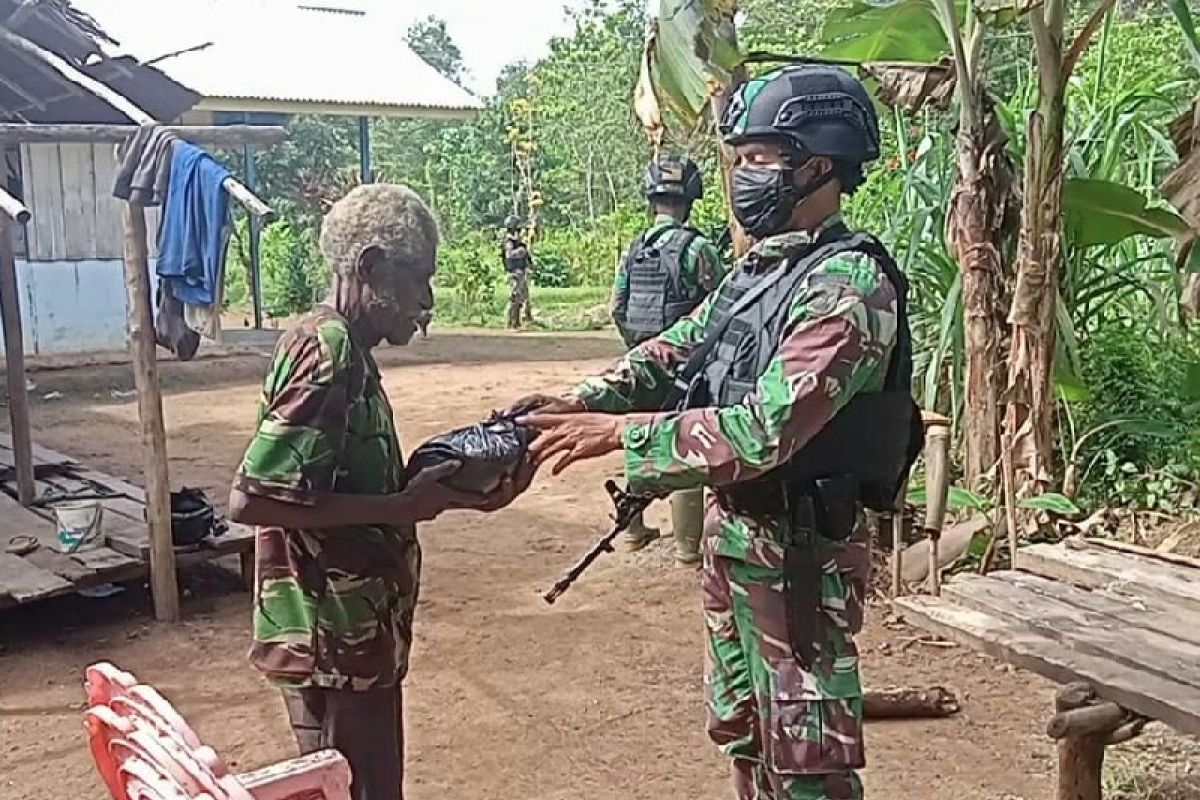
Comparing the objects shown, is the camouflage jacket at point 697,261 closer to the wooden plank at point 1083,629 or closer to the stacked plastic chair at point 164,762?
the wooden plank at point 1083,629

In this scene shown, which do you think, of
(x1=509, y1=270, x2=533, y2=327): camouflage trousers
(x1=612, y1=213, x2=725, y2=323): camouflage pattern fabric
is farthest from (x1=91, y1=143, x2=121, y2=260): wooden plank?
(x1=612, y1=213, x2=725, y2=323): camouflage pattern fabric

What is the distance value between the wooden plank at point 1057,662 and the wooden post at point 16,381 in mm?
4998

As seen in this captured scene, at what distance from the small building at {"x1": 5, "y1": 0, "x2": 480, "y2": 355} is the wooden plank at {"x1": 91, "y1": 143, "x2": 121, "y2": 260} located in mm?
11

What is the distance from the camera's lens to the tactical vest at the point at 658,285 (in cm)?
625

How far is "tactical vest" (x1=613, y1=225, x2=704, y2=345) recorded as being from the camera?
6.25m

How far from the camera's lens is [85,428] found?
1061 centimetres

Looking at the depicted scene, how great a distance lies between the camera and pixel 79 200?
13461 millimetres

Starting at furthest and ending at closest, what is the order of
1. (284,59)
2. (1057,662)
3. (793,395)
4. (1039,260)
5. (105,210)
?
1. (284,59)
2. (105,210)
3. (1039,260)
4. (1057,662)
5. (793,395)

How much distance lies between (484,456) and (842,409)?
669 millimetres

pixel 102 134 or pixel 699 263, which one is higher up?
pixel 102 134

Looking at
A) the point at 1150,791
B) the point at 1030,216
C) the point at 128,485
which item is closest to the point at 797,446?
the point at 1150,791

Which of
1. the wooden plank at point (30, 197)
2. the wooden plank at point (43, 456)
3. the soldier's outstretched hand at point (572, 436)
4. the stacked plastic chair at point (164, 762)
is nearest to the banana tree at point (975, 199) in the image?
the soldier's outstretched hand at point (572, 436)

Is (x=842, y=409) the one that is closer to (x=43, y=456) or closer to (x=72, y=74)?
(x=72, y=74)

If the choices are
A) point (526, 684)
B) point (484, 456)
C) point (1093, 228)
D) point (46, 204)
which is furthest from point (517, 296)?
point (484, 456)
